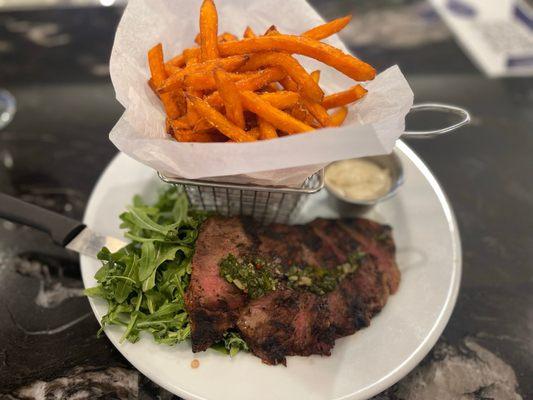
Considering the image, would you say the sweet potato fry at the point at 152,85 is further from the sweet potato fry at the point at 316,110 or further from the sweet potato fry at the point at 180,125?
the sweet potato fry at the point at 316,110

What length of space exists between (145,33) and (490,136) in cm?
278

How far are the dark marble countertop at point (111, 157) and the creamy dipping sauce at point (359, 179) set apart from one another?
764 millimetres

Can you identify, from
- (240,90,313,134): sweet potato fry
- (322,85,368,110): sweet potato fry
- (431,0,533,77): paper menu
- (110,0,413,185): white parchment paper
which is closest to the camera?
(110,0,413,185): white parchment paper

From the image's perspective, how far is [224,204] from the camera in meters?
2.48

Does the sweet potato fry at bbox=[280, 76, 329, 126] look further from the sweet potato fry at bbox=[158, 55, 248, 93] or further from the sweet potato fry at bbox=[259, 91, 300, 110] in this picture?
the sweet potato fry at bbox=[158, 55, 248, 93]

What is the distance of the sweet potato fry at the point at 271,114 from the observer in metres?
1.93

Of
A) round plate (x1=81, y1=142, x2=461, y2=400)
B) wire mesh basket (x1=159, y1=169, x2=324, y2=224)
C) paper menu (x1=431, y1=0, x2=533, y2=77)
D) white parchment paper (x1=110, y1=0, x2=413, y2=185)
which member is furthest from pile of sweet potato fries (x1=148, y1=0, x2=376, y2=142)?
paper menu (x1=431, y1=0, x2=533, y2=77)

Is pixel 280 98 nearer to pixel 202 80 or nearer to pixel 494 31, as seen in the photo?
pixel 202 80

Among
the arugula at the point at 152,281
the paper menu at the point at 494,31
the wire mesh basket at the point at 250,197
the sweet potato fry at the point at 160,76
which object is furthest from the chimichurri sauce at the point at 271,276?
the paper menu at the point at 494,31

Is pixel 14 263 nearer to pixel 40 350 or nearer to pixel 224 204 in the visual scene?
pixel 40 350

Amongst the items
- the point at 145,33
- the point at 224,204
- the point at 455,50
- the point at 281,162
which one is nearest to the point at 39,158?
the point at 145,33

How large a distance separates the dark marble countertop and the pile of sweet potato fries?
1.22 meters

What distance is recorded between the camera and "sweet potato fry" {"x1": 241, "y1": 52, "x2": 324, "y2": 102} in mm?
2014

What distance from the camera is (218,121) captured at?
6.34 feet
